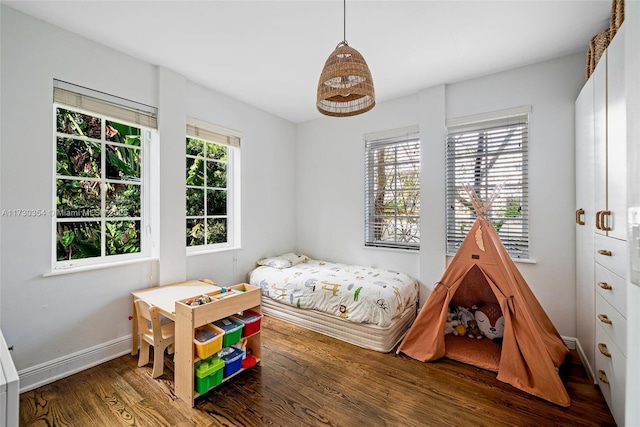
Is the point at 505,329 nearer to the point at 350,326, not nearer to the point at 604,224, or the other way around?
the point at 604,224

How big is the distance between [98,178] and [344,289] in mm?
2398

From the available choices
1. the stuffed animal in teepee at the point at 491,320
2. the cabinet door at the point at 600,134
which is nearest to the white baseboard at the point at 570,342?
the stuffed animal in teepee at the point at 491,320

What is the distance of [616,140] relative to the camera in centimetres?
151

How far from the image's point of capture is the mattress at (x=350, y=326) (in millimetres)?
2432

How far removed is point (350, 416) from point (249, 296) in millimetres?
1032

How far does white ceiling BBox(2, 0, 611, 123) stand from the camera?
180 cm

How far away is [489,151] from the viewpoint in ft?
8.89

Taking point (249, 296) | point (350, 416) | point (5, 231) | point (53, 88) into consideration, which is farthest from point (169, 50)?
point (350, 416)

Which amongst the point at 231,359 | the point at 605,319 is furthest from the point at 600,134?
the point at 231,359

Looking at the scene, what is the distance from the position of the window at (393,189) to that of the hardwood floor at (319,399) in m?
1.47

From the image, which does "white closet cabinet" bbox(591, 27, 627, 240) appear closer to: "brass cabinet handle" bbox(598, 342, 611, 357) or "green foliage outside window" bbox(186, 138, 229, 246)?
"brass cabinet handle" bbox(598, 342, 611, 357)

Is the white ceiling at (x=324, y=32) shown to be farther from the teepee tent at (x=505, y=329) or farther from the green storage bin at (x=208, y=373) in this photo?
the green storage bin at (x=208, y=373)

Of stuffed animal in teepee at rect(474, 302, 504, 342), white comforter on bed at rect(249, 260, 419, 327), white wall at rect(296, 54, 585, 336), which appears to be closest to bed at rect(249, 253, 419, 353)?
white comforter on bed at rect(249, 260, 419, 327)

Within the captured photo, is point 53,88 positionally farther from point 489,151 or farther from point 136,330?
point 489,151
